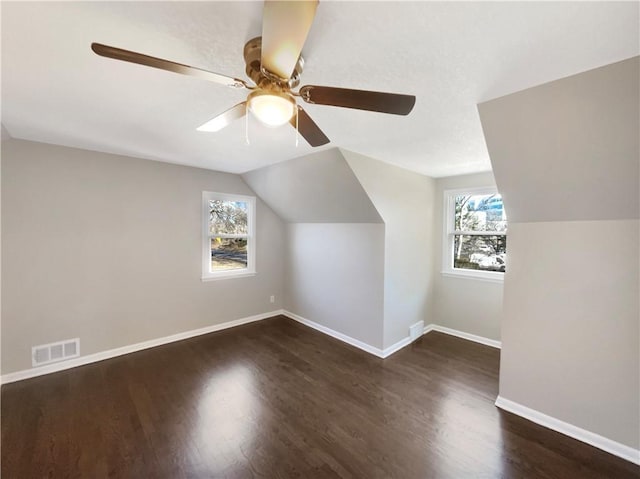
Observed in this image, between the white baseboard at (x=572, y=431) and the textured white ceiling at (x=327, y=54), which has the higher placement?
the textured white ceiling at (x=327, y=54)

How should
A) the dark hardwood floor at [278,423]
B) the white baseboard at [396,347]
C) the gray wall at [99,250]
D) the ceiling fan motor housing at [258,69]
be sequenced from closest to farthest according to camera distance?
1. the ceiling fan motor housing at [258,69]
2. the dark hardwood floor at [278,423]
3. the gray wall at [99,250]
4. the white baseboard at [396,347]

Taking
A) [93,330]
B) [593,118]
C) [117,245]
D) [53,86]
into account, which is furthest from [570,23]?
[93,330]

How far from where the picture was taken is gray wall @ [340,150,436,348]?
300cm

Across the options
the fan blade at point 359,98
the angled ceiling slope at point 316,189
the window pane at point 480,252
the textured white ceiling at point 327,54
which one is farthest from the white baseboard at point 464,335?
the fan blade at point 359,98

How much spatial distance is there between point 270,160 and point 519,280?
107 inches

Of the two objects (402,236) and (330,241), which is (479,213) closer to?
(402,236)

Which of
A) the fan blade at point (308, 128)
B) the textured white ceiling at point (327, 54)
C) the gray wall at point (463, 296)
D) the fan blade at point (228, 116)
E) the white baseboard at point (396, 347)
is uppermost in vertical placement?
the textured white ceiling at point (327, 54)

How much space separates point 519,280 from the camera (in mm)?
2209

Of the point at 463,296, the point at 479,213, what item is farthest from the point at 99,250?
the point at 479,213

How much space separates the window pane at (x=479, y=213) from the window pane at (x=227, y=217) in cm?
315

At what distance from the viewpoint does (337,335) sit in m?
3.66

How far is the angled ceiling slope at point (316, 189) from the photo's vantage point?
2.86 m

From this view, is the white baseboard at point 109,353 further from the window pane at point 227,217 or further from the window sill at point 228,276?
the window pane at point 227,217

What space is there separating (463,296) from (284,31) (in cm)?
379
